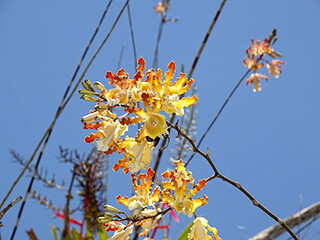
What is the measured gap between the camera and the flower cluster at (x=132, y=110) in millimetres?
320

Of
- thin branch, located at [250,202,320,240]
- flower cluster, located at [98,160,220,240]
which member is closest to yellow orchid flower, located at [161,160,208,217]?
flower cluster, located at [98,160,220,240]

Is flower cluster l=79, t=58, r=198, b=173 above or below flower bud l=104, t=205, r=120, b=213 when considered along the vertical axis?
above

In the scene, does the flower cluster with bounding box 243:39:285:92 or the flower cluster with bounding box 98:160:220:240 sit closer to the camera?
the flower cluster with bounding box 98:160:220:240

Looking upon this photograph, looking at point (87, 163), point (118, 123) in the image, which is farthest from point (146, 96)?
point (87, 163)

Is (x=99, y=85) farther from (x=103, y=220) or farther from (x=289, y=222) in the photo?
(x=289, y=222)

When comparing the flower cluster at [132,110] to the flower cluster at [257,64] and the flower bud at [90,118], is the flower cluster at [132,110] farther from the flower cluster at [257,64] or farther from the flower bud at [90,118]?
the flower cluster at [257,64]

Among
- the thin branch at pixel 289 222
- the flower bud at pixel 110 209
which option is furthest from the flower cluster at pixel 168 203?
the thin branch at pixel 289 222

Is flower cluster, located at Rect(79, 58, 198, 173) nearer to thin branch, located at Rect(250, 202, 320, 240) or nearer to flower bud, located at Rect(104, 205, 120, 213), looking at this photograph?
flower bud, located at Rect(104, 205, 120, 213)

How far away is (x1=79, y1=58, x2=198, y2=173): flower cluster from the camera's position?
12.6 inches

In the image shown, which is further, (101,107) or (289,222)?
(289,222)

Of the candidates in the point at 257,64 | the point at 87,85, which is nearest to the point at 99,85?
the point at 87,85

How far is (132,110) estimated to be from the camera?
0.32 meters

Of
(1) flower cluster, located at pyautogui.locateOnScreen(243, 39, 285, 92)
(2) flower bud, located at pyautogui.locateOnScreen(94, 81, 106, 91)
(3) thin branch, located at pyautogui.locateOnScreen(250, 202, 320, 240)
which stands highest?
(1) flower cluster, located at pyautogui.locateOnScreen(243, 39, 285, 92)

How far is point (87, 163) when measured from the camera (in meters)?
0.85
